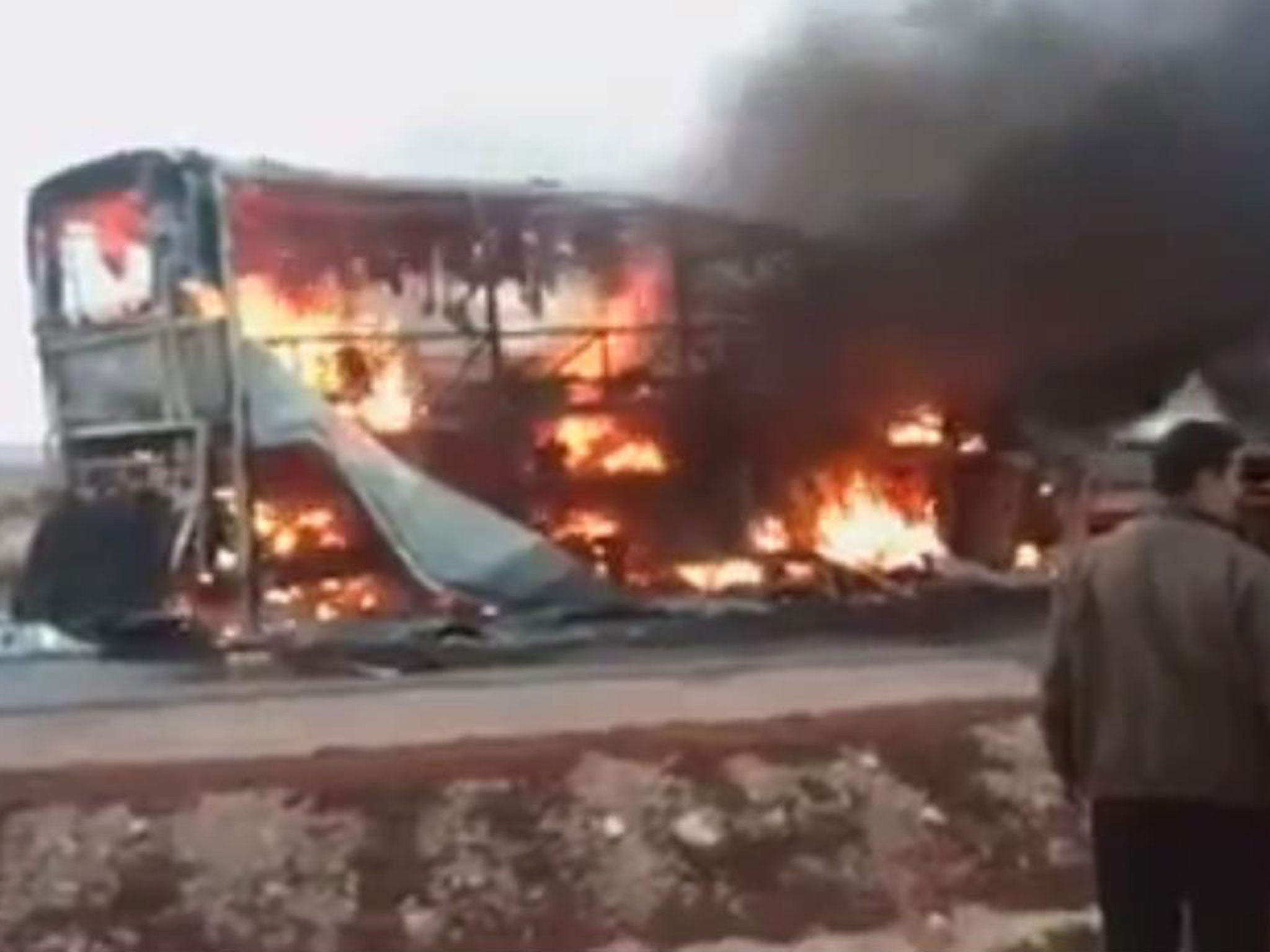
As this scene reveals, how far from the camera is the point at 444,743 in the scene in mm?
8125

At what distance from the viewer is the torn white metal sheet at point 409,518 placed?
49.2 feet

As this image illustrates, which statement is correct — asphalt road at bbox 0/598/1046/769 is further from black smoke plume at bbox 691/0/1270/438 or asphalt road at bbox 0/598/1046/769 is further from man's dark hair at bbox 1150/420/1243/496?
black smoke plume at bbox 691/0/1270/438

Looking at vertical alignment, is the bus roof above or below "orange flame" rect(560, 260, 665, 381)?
above

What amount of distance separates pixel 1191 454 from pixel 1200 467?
0.04 meters

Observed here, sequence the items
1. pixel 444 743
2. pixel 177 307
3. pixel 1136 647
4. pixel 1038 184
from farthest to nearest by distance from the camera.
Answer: pixel 1038 184
pixel 177 307
pixel 444 743
pixel 1136 647

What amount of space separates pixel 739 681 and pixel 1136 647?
16.8ft

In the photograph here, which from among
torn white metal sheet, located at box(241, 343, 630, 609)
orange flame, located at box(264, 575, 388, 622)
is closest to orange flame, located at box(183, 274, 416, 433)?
torn white metal sheet, located at box(241, 343, 630, 609)

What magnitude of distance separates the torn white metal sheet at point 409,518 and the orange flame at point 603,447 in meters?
0.94

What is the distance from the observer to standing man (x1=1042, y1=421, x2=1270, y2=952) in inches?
193

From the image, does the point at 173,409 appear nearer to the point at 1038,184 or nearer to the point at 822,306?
the point at 822,306

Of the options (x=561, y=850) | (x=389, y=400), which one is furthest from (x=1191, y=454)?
(x=389, y=400)

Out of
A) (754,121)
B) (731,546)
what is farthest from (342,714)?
(754,121)

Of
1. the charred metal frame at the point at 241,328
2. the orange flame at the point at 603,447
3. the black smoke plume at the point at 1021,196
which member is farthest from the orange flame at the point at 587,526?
the black smoke plume at the point at 1021,196

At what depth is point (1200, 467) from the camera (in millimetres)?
4906
